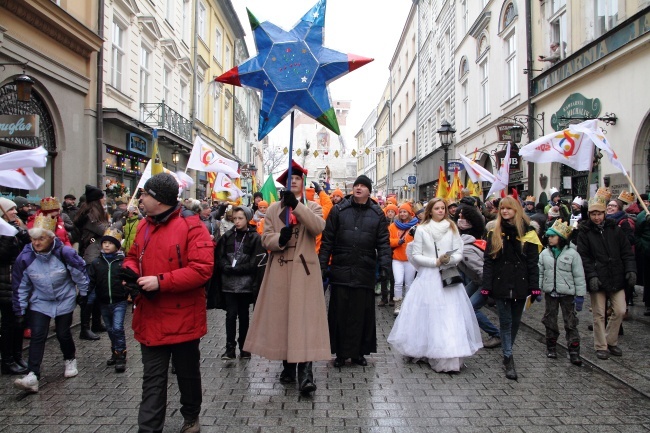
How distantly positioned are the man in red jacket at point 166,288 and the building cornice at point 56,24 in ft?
31.3

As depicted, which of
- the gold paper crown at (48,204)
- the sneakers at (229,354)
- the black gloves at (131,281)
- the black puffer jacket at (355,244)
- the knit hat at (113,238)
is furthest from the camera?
the gold paper crown at (48,204)

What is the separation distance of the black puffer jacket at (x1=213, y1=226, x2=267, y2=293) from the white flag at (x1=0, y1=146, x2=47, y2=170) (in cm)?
208

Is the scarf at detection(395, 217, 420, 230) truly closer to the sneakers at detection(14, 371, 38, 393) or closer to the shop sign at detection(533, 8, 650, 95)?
the shop sign at detection(533, 8, 650, 95)

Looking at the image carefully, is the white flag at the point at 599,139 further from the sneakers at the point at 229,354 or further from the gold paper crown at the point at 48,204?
the gold paper crown at the point at 48,204

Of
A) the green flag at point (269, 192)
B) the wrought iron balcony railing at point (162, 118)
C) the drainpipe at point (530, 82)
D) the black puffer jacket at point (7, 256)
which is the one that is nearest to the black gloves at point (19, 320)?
the black puffer jacket at point (7, 256)

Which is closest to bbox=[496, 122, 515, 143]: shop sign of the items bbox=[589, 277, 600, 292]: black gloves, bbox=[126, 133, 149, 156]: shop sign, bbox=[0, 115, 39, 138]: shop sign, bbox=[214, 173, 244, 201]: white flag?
Answer: bbox=[214, 173, 244, 201]: white flag

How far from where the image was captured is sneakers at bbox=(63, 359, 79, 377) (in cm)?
537

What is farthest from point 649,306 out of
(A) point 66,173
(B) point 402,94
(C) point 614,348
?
(B) point 402,94

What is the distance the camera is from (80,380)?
5.29 meters

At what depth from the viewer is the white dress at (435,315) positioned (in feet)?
18.6

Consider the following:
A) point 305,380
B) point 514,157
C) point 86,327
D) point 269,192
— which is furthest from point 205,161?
point 514,157

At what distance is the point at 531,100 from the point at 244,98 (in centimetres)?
3386

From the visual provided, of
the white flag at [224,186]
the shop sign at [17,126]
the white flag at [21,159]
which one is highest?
the shop sign at [17,126]

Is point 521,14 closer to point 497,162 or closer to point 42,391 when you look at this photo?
point 497,162
